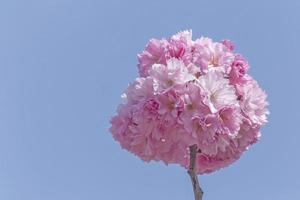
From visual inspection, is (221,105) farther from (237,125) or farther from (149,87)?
(149,87)

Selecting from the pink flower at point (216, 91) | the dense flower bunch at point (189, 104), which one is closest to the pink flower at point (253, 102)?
the dense flower bunch at point (189, 104)

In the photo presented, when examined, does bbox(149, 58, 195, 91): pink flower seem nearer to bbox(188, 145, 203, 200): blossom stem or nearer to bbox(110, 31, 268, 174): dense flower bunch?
bbox(110, 31, 268, 174): dense flower bunch

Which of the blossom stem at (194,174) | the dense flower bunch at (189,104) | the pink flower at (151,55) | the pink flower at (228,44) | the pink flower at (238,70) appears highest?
the pink flower at (228,44)

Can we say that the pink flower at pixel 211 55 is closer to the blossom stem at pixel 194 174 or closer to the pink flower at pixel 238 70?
the pink flower at pixel 238 70

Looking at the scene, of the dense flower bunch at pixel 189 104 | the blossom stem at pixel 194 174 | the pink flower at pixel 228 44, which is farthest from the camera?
the pink flower at pixel 228 44

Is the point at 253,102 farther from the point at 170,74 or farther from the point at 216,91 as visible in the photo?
the point at 170,74

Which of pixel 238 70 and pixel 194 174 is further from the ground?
pixel 238 70

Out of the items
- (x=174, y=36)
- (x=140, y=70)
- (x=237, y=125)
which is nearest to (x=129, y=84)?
(x=140, y=70)

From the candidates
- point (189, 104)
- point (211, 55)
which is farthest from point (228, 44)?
point (189, 104)
